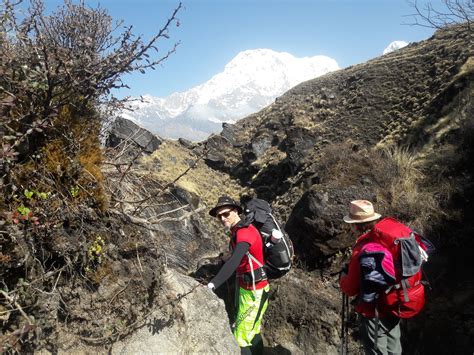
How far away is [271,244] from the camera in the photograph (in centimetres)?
383

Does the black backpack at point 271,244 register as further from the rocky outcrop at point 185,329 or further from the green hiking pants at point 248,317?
the rocky outcrop at point 185,329

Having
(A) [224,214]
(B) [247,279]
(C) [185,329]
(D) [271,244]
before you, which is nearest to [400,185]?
(D) [271,244]

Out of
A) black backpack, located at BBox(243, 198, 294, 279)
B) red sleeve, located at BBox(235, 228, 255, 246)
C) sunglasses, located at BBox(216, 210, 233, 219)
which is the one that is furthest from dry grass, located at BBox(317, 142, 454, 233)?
sunglasses, located at BBox(216, 210, 233, 219)

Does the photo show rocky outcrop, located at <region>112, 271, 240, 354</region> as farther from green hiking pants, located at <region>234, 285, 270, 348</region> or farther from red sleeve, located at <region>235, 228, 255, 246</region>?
red sleeve, located at <region>235, 228, 255, 246</region>

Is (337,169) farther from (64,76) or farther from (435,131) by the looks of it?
(64,76)

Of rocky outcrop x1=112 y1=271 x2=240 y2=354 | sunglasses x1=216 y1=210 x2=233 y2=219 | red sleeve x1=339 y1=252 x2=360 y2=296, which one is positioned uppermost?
sunglasses x1=216 y1=210 x2=233 y2=219

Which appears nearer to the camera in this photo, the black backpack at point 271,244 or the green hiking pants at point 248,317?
the green hiking pants at point 248,317

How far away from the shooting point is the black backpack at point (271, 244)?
12.5 feet

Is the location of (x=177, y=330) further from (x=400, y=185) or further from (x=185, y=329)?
(x=400, y=185)

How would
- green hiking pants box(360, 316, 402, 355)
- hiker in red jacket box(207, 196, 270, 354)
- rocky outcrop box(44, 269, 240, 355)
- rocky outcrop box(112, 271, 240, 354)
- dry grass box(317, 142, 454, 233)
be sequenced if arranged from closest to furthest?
rocky outcrop box(44, 269, 240, 355)
rocky outcrop box(112, 271, 240, 354)
green hiking pants box(360, 316, 402, 355)
hiker in red jacket box(207, 196, 270, 354)
dry grass box(317, 142, 454, 233)

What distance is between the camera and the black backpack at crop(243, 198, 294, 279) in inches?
150

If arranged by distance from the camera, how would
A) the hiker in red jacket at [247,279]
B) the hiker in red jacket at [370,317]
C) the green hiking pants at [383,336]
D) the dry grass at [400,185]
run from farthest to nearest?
the dry grass at [400,185]
the hiker in red jacket at [247,279]
the green hiking pants at [383,336]
the hiker in red jacket at [370,317]

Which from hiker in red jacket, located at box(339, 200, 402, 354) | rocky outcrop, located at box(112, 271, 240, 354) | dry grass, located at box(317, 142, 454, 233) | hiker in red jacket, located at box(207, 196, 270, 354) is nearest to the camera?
rocky outcrop, located at box(112, 271, 240, 354)

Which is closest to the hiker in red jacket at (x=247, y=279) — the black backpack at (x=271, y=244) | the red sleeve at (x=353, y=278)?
the black backpack at (x=271, y=244)
